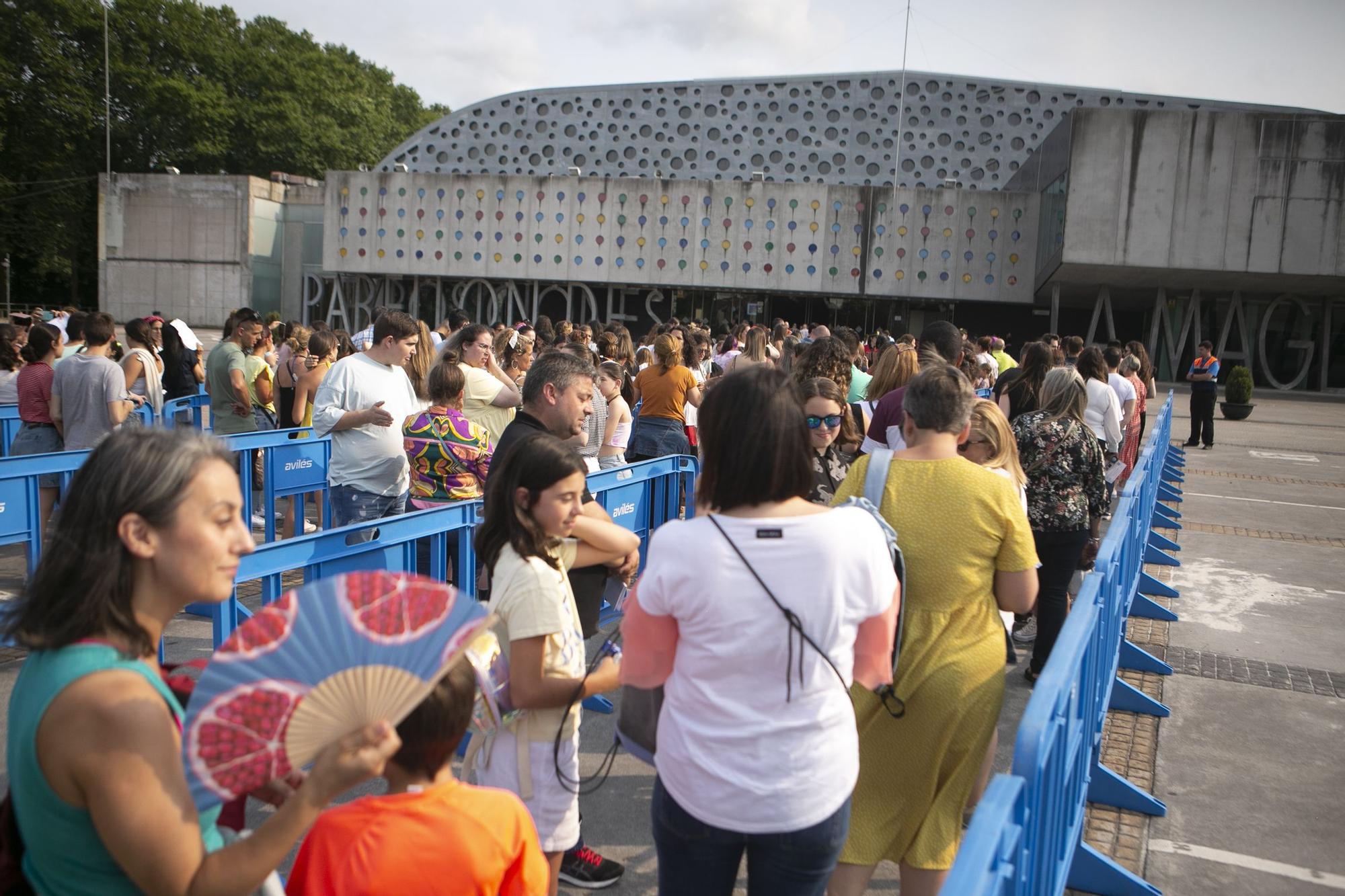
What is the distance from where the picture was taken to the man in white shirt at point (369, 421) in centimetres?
622

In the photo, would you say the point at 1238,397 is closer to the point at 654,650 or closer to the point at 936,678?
the point at 936,678

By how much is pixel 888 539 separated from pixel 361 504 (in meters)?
4.31

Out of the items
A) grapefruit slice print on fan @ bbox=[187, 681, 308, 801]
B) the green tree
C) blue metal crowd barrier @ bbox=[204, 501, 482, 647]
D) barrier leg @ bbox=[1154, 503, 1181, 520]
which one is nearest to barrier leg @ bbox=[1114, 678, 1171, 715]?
blue metal crowd barrier @ bbox=[204, 501, 482, 647]

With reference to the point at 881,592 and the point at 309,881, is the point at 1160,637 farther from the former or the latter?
the point at 309,881

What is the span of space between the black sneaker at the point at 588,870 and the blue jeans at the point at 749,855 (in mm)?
1408

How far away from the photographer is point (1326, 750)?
17.4 ft

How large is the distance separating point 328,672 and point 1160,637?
22.6 ft

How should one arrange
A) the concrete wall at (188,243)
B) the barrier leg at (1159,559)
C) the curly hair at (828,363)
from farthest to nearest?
the concrete wall at (188,243)
the barrier leg at (1159,559)
the curly hair at (828,363)

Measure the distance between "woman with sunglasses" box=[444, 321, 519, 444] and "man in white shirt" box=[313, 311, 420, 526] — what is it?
1.22 feet

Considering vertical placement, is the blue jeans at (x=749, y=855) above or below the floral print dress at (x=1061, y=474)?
below

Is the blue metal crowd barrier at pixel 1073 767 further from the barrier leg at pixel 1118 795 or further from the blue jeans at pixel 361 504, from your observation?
the blue jeans at pixel 361 504

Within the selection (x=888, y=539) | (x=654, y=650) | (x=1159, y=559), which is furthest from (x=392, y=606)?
(x=1159, y=559)

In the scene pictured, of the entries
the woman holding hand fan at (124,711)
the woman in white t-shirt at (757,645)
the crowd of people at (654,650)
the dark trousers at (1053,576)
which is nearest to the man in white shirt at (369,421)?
the crowd of people at (654,650)

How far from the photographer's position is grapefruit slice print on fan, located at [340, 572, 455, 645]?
5.10 ft
